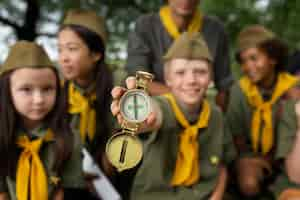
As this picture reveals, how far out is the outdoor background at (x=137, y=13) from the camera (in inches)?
155

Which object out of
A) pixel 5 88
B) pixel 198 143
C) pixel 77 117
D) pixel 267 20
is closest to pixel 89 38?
pixel 77 117

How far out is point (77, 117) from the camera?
2760mm

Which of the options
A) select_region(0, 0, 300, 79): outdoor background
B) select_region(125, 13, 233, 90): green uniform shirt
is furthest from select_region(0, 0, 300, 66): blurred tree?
select_region(125, 13, 233, 90): green uniform shirt

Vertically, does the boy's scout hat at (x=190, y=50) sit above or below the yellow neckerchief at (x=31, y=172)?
above

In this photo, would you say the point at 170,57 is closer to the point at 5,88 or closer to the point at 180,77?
the point at 180,77

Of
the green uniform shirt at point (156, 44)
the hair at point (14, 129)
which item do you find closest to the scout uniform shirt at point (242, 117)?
the green uniform shirt at point (156, 44)

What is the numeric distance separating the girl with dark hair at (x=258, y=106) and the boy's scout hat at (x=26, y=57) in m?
1.41

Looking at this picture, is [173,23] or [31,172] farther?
[173,23]

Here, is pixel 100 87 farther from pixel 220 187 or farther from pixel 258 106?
pixel 258 106

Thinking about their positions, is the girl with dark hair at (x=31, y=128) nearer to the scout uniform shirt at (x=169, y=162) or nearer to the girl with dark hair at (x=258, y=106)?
the scout uniform shirt at (x=169, y=162)

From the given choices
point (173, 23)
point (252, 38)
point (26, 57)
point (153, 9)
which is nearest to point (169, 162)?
point (26, 57)

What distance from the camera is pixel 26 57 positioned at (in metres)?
2.23

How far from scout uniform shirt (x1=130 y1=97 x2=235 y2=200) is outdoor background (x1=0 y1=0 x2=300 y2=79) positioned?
153 centimetres

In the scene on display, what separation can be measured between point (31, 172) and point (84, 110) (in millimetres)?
611
